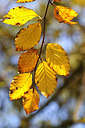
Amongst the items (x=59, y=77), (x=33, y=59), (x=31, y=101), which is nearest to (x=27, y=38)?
(x=33, y=59)

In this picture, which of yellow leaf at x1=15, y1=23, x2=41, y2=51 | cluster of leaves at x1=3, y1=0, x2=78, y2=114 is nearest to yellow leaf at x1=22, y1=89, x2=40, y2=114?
cluster of leaves at x1=3, y1=0, x2=78, y2=114

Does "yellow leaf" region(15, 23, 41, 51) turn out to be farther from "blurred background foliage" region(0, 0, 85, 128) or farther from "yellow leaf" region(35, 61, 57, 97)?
"blurred background foliage" region(0, 0, 85, 128)

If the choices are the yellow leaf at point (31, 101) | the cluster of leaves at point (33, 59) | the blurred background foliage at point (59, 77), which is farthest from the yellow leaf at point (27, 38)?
the blurred background foliage at point (59, 77)

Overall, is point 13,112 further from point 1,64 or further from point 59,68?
point 59,68

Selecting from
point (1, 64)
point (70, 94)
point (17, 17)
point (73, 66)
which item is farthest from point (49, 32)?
point (17, 17)

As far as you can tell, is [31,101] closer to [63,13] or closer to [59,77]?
[63,13]

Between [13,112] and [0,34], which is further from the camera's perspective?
[13,112]
